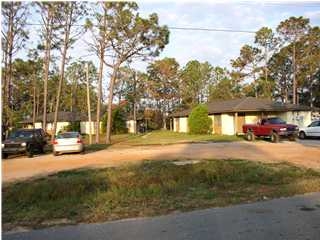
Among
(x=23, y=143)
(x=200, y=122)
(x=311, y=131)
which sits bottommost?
(x=23, y=143)

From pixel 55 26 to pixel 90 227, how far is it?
3572 centimetres

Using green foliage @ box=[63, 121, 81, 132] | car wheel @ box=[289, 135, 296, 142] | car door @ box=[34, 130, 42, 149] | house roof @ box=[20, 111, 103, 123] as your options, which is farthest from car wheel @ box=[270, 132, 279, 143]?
house roof @ box=[20, 111, 103, 123]

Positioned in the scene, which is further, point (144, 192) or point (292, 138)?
point (292, 138)

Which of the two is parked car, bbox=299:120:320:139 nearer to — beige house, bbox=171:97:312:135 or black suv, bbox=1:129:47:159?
beige house, bbox=171:97:312:135

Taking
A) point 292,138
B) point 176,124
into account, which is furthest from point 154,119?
point 292,138

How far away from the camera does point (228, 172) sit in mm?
13531

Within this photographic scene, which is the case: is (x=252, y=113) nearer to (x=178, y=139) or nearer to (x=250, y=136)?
(x=178, y=139)

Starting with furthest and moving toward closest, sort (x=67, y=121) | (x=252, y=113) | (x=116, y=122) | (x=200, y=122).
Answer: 1. (x=67, y=121)
2. (x=116, y=122)
3. (x=200, y=122)
4. (x=252, y=113)

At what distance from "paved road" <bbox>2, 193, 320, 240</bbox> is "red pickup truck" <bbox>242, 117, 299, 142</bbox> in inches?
985

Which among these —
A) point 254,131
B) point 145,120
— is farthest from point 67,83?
point 254,131

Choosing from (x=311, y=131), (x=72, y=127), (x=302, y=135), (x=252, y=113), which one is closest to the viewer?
(x=311, y=131)

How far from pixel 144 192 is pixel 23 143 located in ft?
54.2

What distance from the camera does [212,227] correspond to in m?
6.50

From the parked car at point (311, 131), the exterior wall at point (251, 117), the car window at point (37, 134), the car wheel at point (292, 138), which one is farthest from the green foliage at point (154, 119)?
the car window at point (37, 134)
